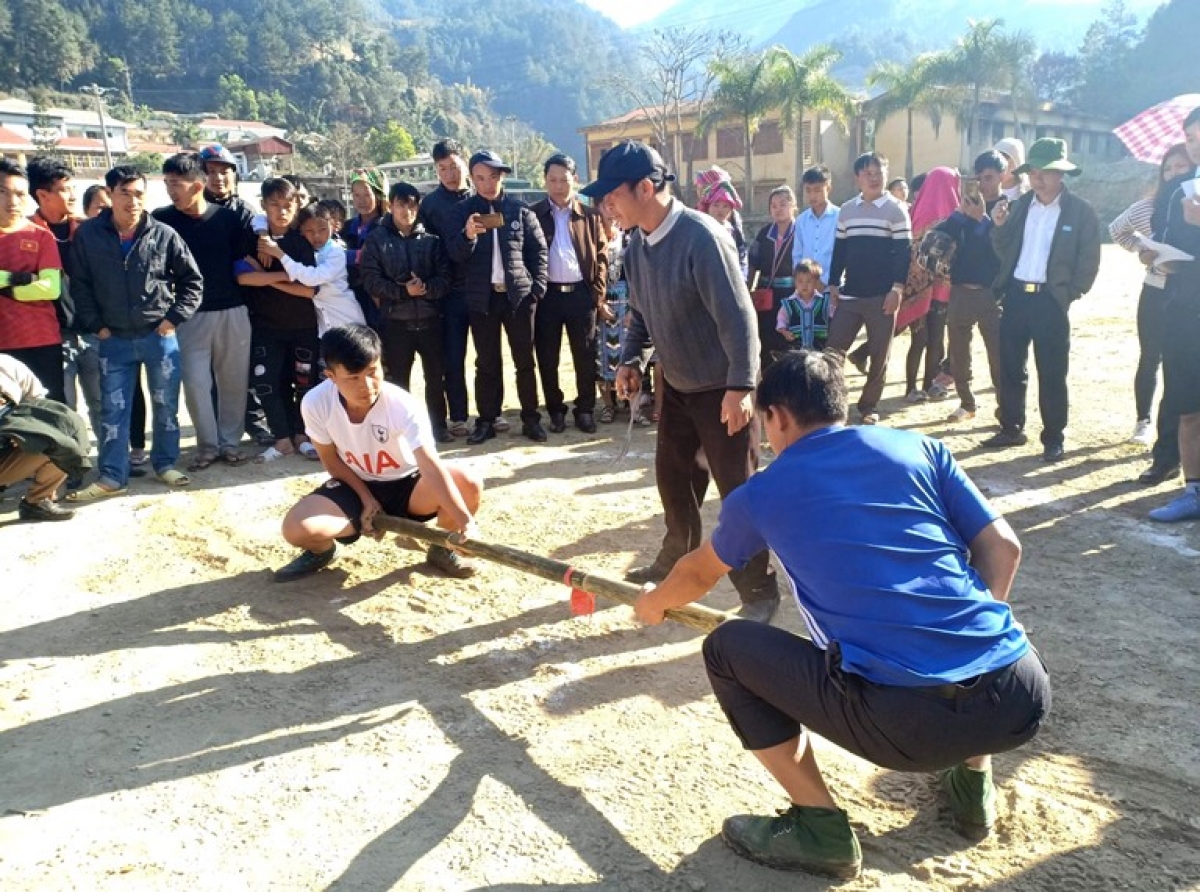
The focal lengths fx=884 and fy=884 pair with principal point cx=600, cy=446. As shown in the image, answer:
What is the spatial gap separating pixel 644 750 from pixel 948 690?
124cm

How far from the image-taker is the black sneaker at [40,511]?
17.7 feet

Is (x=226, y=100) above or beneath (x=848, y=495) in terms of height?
above

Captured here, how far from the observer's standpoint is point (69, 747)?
124 inches

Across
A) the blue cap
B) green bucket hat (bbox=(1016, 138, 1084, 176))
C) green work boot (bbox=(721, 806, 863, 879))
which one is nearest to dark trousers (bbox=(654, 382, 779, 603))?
green work boot (bbox=(721, 806, 863, 879))

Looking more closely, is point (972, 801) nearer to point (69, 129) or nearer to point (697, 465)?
point (697, 465)

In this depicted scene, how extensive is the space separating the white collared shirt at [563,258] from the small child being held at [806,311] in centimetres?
169

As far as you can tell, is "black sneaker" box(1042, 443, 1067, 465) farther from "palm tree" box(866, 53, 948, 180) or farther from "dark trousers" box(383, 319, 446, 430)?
"palm tree" box(866, 53, 948, 180)

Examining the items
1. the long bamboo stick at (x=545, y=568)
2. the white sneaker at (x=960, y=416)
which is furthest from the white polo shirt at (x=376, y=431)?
the white sneaker at (x=960, y=416)

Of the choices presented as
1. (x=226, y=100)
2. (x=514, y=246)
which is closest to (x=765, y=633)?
(x=514, y=246)

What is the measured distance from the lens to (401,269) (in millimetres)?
6602

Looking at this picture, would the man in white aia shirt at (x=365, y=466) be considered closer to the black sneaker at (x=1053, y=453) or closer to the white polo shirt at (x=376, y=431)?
the white polo shirt at (x=376, y=431)

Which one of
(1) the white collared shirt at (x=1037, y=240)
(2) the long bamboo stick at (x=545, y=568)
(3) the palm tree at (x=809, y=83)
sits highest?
(3) the palm tree at (x=809, y=83)

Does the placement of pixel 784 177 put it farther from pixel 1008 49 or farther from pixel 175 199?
pixel 175 199

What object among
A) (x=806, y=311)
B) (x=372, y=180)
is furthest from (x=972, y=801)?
(x=372, y=180)
